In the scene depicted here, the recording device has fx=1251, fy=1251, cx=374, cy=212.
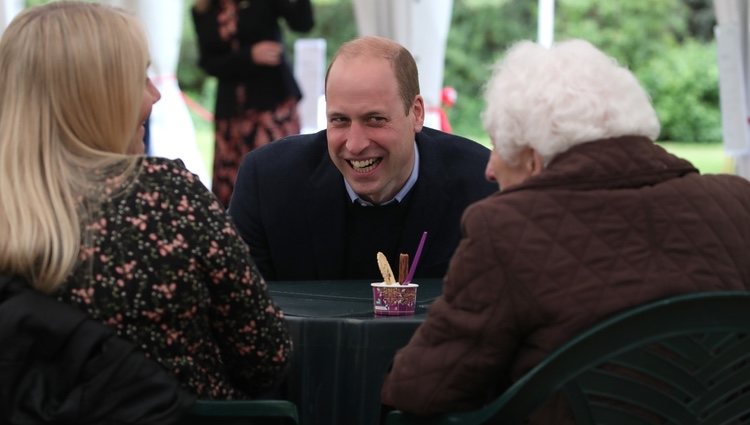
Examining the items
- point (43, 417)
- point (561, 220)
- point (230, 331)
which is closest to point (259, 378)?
point (230, 331)

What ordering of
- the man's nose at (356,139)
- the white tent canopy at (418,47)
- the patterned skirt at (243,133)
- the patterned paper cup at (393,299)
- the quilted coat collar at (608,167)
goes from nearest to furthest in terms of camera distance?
the quilted coat collar at (608,167)
the patterned paper cup at (393,299)
the man's nose at (356,139)
the patterned skirt at (243,133)
the white tent canopy at (418,47)

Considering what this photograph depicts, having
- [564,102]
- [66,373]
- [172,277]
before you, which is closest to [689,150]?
[564,102]

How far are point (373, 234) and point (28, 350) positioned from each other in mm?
1575

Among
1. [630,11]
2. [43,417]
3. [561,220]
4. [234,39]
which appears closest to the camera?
[43,417]

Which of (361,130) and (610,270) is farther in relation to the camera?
(361,130)

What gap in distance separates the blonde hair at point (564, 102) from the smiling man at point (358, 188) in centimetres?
112

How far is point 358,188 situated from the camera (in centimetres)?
331

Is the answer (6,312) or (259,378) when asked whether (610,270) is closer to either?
(259,378)

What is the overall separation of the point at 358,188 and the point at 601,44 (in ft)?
54.7

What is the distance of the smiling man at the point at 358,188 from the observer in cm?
330

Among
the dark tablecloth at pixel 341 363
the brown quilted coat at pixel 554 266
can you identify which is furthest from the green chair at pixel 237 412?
the dark tablecloth at pixel 341 363

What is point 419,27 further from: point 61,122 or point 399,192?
point 61,122

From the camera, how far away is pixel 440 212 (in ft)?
11.0

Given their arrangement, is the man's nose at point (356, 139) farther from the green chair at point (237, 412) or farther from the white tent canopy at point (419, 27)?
the white tent canopy at point (419, 27)
